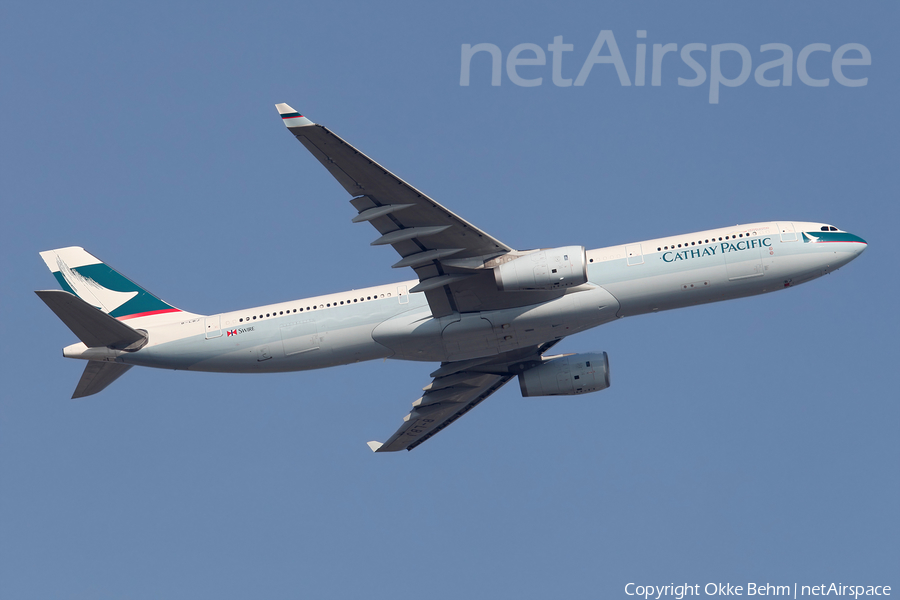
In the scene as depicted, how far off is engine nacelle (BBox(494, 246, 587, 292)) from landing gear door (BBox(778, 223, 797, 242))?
9.89 m

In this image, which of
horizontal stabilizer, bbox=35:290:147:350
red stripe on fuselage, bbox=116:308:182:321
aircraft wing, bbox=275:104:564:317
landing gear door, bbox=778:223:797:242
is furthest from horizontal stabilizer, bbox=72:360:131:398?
landing gear door, bbox=778:223:797:242

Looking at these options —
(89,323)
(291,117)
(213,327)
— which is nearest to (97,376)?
(89,323)

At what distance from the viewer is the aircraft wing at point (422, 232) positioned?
36.4 m

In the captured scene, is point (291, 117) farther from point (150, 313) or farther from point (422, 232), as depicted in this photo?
point (150, 313)

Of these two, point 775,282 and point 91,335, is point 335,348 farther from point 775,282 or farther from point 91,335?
point 775,282

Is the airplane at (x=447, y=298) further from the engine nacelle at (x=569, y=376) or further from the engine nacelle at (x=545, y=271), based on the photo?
the engine nacelle at (x=569, y=376)

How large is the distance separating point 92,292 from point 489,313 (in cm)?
2137

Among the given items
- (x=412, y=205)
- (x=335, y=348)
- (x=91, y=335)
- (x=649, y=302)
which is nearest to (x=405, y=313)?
(x=335, y=348)

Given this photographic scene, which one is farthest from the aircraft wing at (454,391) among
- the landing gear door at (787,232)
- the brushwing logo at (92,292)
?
the brushwing logo at (92,292)

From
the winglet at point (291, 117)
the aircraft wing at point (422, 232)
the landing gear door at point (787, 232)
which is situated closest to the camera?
the winglet at point (291, 117)

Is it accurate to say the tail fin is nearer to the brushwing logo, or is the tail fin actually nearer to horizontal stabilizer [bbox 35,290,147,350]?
the brushwing logo

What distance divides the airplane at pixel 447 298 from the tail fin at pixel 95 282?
4.08 feet

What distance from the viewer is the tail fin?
4800 centimetres

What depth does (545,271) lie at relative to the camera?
40.2 m
